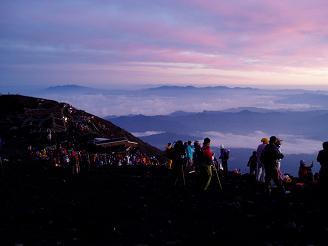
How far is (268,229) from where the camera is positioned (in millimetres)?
14039

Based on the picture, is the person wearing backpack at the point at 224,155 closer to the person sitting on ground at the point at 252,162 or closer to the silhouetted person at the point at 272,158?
the person sitting on ground at the point at 252,162

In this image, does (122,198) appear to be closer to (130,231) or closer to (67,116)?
(130,231)

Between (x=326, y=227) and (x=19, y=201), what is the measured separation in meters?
12.0

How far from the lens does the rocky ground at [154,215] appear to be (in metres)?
13.1

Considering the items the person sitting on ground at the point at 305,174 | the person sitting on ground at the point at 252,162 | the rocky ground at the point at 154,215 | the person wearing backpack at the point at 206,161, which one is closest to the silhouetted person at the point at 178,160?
the rocky ground at the point at 154,215

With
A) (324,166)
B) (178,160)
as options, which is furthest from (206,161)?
(324,166)

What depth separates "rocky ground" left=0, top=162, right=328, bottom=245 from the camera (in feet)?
43.1

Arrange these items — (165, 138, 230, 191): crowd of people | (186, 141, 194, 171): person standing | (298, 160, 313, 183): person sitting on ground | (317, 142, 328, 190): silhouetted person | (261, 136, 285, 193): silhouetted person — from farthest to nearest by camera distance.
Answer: (186, 141, 194, 171): person standing < (298, 160, 313, 183): person sitting on ground < (165, 138, 230, 191): crowd of people < (261, 136, 285, 193): silhouetted person < (317, 142, 328, 190): silhouetted person

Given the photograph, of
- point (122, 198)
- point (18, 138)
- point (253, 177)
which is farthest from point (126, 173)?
point (18, 138)

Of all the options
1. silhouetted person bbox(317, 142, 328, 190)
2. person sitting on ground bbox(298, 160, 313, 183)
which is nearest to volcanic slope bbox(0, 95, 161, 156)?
person sitting on ground bbox(298, 160, 313, 183)

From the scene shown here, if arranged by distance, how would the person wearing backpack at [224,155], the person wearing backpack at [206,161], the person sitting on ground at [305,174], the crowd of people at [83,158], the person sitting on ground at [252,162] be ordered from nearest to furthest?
the person wearing backpack at [206,161]
the person sitting on ground at [305,174]
the person sitting on ground at [252,162]
the person wearing backpack at [224,155]
the crowd of people at [83,158]

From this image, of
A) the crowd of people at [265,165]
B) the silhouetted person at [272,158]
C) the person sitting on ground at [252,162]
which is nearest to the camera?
the crowd of people at [265,165]

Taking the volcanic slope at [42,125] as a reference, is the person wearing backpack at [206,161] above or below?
below

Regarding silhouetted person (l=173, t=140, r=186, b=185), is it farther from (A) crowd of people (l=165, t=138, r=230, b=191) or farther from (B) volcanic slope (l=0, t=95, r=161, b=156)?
(B) volcanic slope (l=0, t=95, r=161, b=156)
